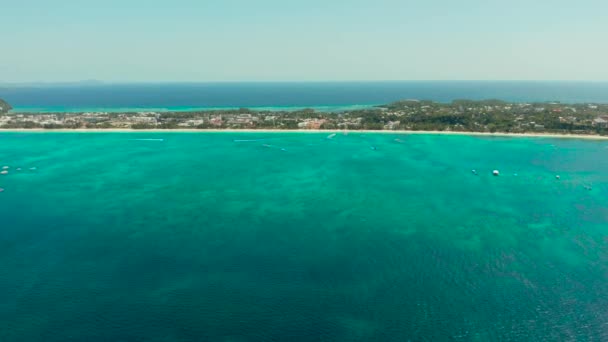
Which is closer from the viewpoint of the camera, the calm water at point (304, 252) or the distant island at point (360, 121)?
the calm water at point (304, 252)

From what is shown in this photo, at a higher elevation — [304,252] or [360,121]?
[360,121]

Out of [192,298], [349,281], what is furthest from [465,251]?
[192,298]

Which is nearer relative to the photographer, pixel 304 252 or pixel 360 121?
pixel 304 252

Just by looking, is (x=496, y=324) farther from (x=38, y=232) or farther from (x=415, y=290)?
(x=38, y=232)

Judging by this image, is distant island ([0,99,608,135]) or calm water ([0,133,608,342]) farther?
distant island ([0,99,608,135])
